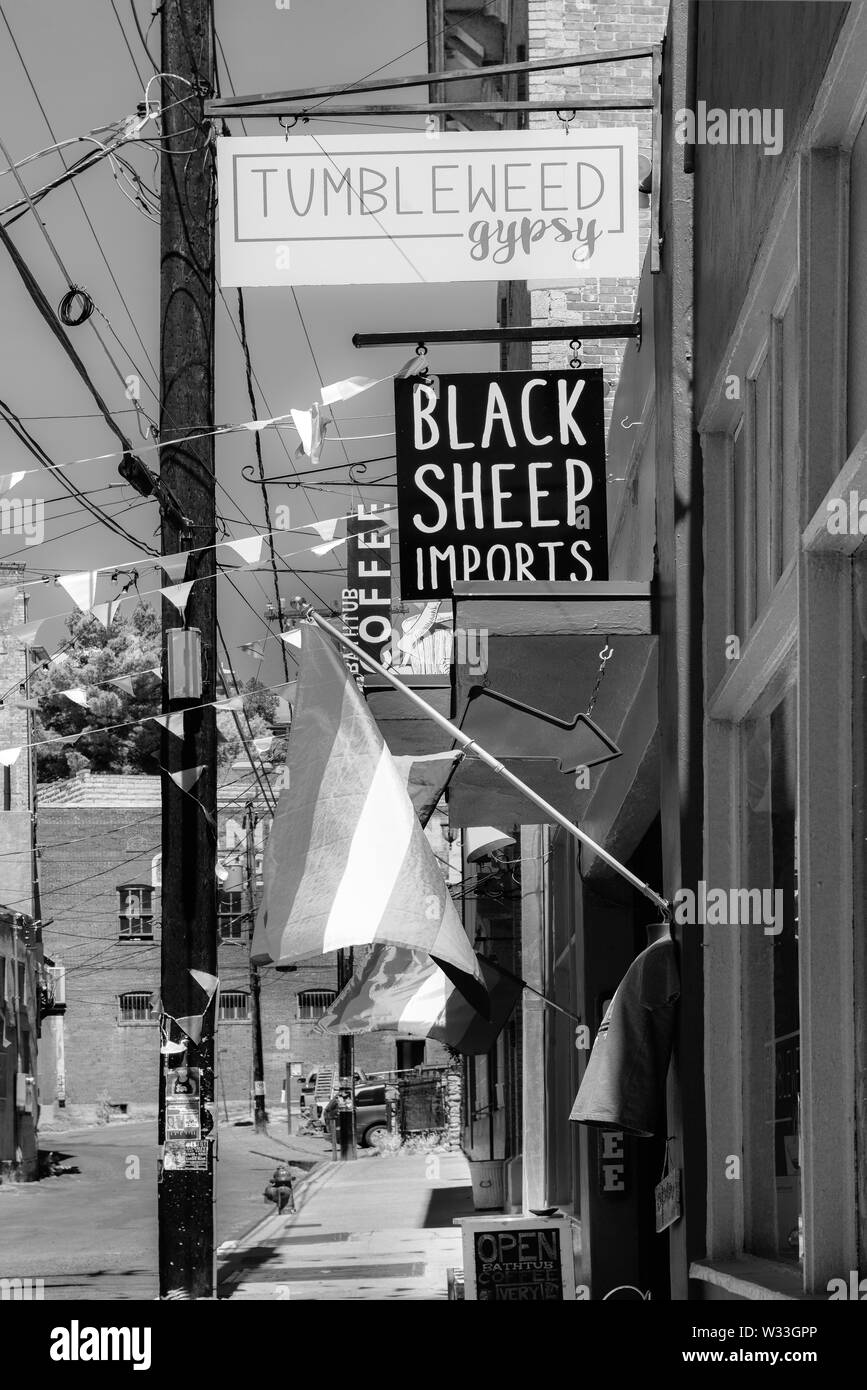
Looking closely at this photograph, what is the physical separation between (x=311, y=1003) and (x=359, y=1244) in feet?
122

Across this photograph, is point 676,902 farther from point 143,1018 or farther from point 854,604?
point 143,1018

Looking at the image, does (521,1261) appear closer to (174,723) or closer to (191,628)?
(174,723)

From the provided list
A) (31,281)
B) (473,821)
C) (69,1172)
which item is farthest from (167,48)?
(69,1172)

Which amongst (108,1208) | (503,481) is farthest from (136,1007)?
(503,481)

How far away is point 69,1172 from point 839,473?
3876 centimetres

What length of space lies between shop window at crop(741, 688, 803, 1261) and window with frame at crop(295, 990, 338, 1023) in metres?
52.2

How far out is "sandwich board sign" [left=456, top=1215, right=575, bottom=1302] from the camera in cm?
752

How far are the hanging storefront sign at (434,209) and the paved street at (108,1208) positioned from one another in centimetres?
797

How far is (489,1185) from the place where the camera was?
21578 millimetres

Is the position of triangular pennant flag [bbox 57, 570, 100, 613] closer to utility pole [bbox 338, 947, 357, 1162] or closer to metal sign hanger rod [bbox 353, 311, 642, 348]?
metal sign hanger rod [bbox 353, 311, 642, 348]

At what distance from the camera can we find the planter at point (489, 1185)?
21484mm

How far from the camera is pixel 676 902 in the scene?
19.5 ft

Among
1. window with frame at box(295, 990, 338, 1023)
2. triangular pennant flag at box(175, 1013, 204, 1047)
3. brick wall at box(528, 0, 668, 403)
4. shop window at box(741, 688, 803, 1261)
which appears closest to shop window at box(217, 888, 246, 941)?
window with frame at box(295, 990, 338, 1023)

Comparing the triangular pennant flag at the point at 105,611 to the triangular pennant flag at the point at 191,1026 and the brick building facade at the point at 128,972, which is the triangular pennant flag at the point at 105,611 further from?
the brick building facade at the point at 128,972
